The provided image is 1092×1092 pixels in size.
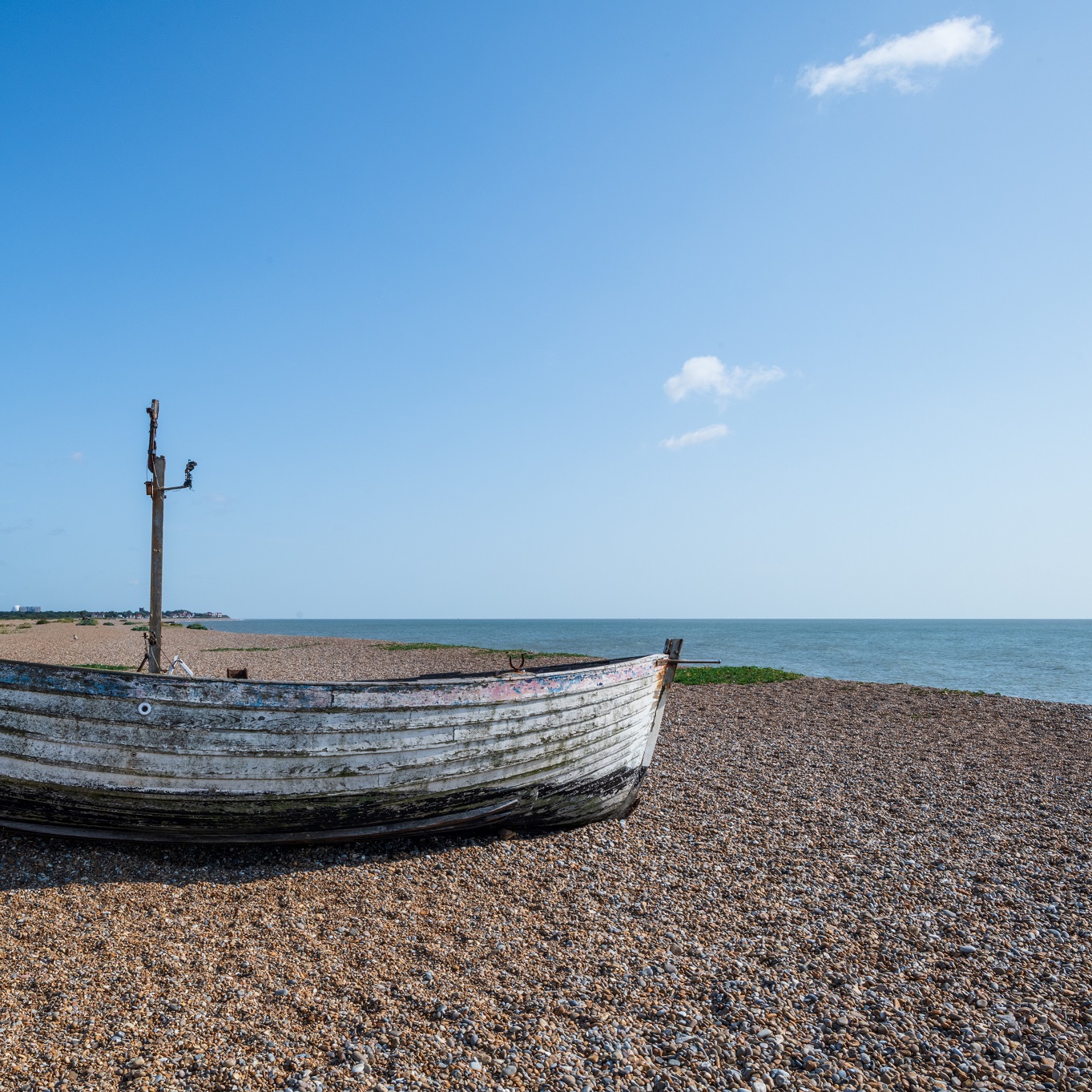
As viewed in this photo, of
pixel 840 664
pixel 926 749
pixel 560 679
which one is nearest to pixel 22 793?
pixel 560 679

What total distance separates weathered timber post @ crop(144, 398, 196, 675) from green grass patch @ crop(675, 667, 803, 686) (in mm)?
15556

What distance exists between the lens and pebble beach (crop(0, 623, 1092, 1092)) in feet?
11.3

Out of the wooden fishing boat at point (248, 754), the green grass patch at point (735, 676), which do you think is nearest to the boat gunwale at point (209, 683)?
the wooden fishing boat at point (248, 754)

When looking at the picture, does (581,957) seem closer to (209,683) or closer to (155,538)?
(209,683)

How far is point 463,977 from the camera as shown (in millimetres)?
4223

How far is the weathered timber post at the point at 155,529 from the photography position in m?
7.71

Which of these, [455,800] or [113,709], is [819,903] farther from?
[113,709]

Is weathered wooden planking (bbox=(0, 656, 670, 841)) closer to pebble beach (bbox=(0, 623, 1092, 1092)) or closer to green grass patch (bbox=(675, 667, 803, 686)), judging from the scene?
pebble beach (bbox=(0, 623, 1092, 1092))

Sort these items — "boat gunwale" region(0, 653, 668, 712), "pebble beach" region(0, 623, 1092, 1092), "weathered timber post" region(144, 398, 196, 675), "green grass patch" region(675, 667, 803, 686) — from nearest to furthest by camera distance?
"pebble beach" region(0, 623, 1092, 1092)
"boat gunwale" region(0, 653, 668, 712)
"weathered timber post" region(144, 398, 196, 675)
"green grass patch" region(675, 667, 803, 686)

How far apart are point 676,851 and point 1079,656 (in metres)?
51.9

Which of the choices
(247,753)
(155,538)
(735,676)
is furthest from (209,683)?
(735,676)

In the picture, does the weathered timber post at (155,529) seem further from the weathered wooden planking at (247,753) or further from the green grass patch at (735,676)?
the green grass patch at (735,676)

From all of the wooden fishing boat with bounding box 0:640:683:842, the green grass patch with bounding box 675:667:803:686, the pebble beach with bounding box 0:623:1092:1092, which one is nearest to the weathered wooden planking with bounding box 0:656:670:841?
the wooden fishing boat with bounding box 0:640:683:842

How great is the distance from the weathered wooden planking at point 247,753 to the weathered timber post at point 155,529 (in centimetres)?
225
